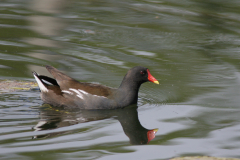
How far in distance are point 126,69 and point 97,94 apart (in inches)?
76.7

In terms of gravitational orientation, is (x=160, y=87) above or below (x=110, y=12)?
below

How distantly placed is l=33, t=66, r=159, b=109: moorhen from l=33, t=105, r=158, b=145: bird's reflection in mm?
128

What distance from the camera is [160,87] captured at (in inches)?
296

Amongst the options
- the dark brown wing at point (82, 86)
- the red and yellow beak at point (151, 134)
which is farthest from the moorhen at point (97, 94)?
the red and yellow beak at point (151, 134)

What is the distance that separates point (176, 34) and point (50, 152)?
22.6 feet

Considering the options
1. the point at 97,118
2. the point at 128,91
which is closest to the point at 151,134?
the point at 97,118

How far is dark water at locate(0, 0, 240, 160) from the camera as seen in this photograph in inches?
195

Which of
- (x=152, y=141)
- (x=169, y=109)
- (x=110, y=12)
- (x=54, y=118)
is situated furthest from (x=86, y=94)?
(x=110, y=12)

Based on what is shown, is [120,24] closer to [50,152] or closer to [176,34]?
[176,34]

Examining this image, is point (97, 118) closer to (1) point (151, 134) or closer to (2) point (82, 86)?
(2) point (82, 86)

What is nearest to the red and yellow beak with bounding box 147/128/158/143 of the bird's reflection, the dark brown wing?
the bird's reflection

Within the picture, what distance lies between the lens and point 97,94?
21.3 ft

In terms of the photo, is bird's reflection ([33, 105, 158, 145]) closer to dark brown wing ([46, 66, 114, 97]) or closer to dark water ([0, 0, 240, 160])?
dark water ([0, 0, 240, 160])

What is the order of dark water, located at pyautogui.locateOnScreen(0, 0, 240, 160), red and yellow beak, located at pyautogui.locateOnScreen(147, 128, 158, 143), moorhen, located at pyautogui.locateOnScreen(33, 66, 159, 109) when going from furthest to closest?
moorhen, located at pyautogui.locateOnScreen(33, 66, 159, 109)
red and yellow beak, located at pyautogui.locateOnScreen(147, 128, 158, 143)
dark water, located at pyautogui.locateOnScreen(0, 0, 240, 160)
